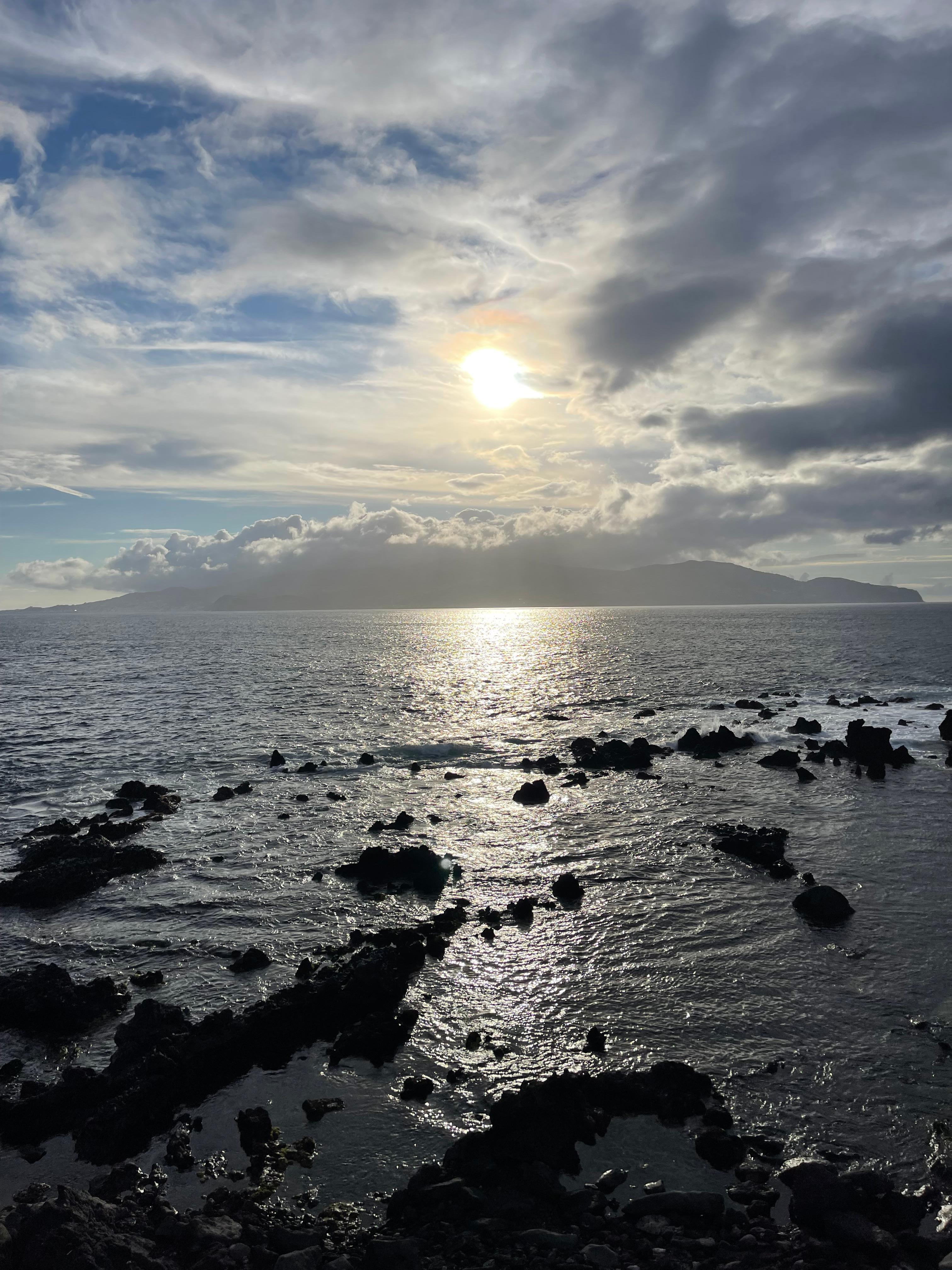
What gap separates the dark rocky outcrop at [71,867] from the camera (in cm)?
2888

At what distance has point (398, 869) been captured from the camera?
101 feet

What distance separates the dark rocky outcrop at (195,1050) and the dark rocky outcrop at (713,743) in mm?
37947

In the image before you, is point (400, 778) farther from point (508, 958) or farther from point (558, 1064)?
point (558, 1064)

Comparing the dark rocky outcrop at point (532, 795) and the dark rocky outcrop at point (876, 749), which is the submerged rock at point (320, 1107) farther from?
the dark rocky outcrop at point (876, 749)

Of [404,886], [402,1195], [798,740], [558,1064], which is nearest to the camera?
[402,1195]

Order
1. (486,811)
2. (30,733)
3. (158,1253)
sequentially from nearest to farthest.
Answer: (158,1253) → (486,811) → (30,733)

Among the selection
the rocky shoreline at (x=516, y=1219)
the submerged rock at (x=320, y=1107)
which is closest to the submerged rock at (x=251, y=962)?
the submerged rock at (x=320, y=1107)

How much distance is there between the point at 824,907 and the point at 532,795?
1908 centimetres

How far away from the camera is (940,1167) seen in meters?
14.3

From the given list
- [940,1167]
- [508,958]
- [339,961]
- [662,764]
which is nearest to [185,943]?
[339,961]

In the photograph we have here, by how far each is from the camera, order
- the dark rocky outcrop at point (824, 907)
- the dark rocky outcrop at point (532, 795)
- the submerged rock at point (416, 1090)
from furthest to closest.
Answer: the dark rocky outcrop at point (532, 795)
the dark rocky outcrop at point (824, 907)
the submerged rock at point (416, 1090)

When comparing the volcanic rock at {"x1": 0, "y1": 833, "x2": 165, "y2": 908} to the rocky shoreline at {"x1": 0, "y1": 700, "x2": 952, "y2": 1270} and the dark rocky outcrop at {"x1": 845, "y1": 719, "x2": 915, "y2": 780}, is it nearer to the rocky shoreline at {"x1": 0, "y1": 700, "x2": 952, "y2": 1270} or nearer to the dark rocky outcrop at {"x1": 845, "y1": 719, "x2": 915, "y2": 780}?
the rocky shoreline at {"x1": 0, "y1": 700, "x2": 952, "y2": 1270}

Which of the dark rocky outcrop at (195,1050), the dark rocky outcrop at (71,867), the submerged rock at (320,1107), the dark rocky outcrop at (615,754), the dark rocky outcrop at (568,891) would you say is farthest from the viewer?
the dark rocky outcrop at (615,754)

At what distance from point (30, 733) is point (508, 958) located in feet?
190
